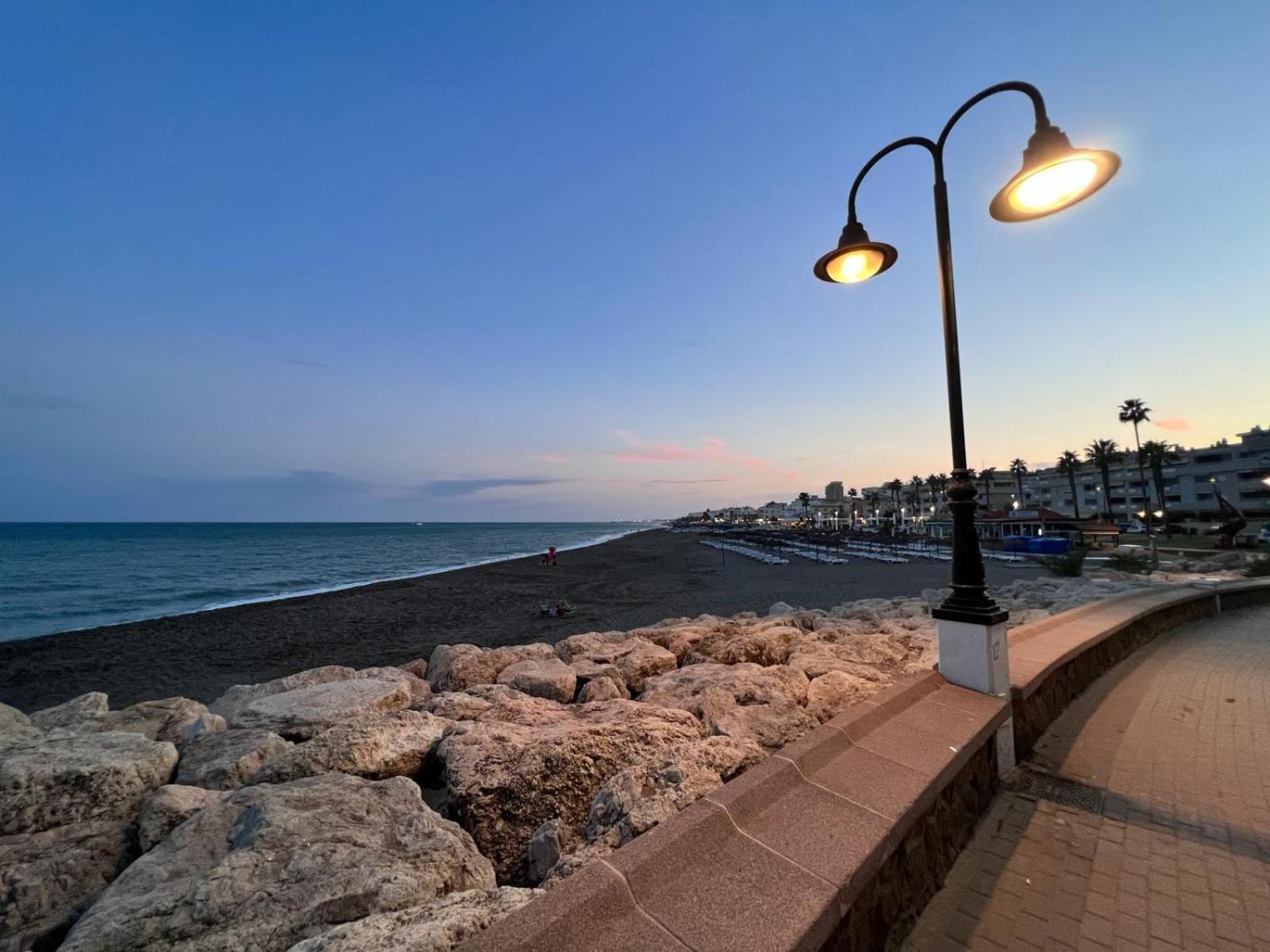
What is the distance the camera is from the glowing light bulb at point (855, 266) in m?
3.97

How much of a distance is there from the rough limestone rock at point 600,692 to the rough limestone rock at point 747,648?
114 centimetres

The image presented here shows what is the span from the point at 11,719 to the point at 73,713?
513 millimetres

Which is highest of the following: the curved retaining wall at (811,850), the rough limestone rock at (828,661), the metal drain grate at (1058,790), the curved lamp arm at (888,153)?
the curved lamp arm at (888,153)

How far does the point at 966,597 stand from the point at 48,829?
18.8 ft

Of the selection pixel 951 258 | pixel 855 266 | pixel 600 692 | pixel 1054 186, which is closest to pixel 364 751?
pixel 600 692

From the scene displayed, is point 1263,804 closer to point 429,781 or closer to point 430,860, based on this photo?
point 430,860

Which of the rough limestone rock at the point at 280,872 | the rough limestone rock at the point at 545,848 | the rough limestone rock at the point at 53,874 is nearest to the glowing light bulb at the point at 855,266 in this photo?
the rough limestone rock at the point at 545,848

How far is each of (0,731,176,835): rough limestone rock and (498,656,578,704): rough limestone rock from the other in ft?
8.39

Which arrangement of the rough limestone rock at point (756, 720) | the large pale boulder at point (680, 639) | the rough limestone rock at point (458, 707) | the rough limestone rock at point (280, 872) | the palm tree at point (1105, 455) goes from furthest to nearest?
the palm tree at point (1105, 455)
the large pale boulder at point (680, 639)
the rough limestone rock at point (458, 707)
the rough limestone rock at point (756, 720)
the rough limestone rock at point (280, 872)

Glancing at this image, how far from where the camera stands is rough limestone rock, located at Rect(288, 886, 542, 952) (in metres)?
1.57

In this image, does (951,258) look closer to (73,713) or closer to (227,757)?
(227,757)

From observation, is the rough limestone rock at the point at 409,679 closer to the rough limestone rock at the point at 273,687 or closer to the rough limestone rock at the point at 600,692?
the rough limestone rock at the point at 273,687

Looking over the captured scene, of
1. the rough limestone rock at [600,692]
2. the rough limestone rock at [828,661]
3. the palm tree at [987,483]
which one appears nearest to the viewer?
the rough limestone rock at [600,692]

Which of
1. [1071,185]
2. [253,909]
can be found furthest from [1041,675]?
[253,909]
